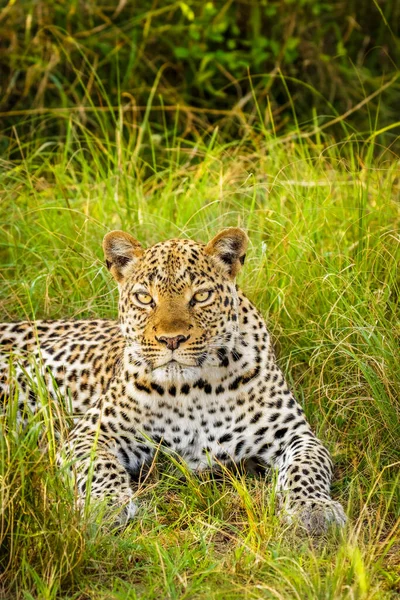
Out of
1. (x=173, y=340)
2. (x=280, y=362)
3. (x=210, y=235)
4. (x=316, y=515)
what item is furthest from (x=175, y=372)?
(x=210, y=235)

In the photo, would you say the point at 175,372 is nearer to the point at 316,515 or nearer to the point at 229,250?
the point at 229,250

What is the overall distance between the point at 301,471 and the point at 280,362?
47.8 inches

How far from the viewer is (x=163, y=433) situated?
5.59 metres

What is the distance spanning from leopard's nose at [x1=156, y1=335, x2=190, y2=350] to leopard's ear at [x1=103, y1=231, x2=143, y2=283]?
0.58m

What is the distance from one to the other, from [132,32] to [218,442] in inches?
234

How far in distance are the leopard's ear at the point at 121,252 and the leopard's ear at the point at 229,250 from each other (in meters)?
0.36

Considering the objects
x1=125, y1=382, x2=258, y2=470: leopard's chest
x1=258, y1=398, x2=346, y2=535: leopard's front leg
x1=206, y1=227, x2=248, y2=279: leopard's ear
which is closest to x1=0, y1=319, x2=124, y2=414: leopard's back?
x1=125, y1=382, x2=258, y2=470: leopard's chest

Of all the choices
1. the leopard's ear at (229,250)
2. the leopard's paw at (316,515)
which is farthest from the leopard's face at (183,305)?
the leopard's paw at (316,515)

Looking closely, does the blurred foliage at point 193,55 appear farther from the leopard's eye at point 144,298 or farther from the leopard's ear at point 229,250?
the leopard's eye at point 144,298

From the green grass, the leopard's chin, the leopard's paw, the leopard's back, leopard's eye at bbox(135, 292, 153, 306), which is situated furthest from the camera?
the leopard's back

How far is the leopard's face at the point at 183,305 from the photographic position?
524cm

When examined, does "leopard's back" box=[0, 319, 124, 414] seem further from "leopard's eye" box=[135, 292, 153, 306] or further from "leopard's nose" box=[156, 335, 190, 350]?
"leopard's nose" box=[156, 335, 190, 350]

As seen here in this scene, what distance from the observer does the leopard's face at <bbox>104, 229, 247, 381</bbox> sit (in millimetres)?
5242

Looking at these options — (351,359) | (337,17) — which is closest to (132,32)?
(337,17)
